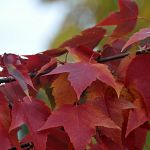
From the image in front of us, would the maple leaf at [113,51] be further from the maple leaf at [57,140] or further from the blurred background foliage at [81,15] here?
the blurred background foliage at [81,15]

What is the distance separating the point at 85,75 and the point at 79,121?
0.20 ft

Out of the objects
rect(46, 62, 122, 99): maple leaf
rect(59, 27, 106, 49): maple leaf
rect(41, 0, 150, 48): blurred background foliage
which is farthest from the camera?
rect(41, 0, 150, 48): blurred background foliage

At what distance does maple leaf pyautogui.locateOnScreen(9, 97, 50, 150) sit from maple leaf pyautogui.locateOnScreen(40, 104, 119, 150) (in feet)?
0.06

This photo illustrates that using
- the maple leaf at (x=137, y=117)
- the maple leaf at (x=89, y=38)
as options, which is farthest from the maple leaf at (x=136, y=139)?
the maple leaf at (x=89, y=38)

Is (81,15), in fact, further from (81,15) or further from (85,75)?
(85,75)

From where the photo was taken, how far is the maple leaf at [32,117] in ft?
2.10

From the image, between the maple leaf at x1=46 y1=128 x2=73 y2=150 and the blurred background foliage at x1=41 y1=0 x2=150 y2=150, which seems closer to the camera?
the maple leaf at x1=46 y1=128 x2=73 y2=150

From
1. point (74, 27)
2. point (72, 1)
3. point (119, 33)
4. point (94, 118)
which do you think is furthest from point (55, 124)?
point (72, 1)

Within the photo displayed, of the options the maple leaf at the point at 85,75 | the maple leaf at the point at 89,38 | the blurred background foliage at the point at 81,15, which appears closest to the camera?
the maple leaf at the point at 85,75

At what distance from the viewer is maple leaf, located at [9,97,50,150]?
642 mm

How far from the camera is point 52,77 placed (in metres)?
0.75

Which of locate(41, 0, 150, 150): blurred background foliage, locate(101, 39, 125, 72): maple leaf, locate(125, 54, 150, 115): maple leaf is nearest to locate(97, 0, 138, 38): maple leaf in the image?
locate(101, 39, 125, 72): maple leaf

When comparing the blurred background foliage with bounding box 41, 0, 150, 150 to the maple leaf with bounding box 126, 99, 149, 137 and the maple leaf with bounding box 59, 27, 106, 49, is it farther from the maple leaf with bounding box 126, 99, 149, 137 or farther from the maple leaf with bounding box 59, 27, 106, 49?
the maple leaf with bounding box 126, 99, 149, 137

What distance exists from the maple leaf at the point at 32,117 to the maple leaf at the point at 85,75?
0.06 meters
